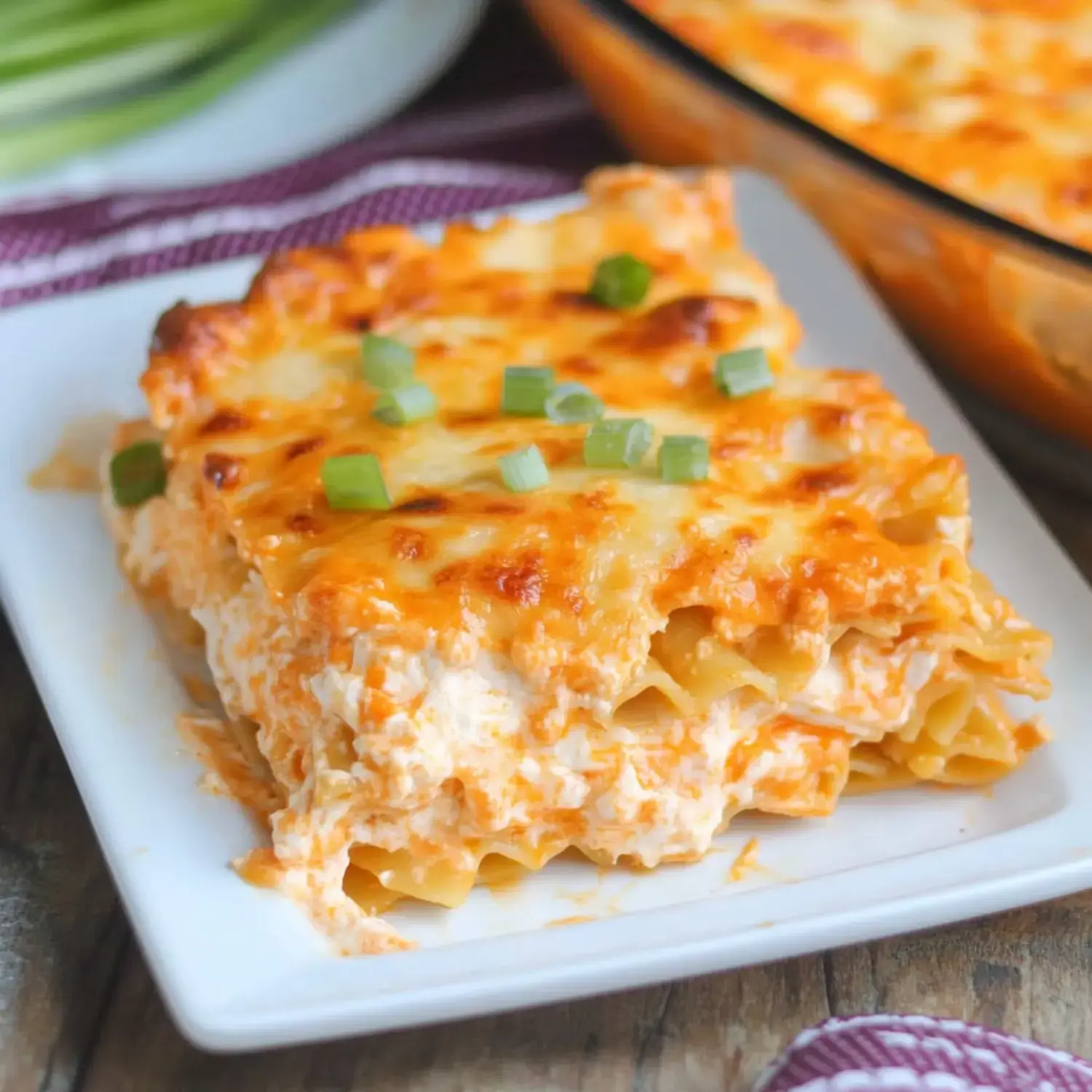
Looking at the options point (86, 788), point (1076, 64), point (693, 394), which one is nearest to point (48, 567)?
point (86, 788)

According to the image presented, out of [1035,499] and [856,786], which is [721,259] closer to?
[1035,499]

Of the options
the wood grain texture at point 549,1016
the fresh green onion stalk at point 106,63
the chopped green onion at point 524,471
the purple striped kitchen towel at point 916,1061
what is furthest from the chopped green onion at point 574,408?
the fresh green onion stalk at point 106,63

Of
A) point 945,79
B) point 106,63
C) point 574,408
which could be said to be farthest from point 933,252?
point 106,63

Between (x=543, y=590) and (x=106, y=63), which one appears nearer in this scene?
(x=543, y=590)

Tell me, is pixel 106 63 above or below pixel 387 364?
below

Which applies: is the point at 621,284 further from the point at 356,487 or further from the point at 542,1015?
the point at 542,1015

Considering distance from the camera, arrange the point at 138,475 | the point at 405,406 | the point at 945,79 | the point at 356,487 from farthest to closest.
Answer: the point at 945,79
the point at 138,475
the point at 405,406
the point at 356,487

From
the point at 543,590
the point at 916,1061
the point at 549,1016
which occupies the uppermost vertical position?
the point at 543,590

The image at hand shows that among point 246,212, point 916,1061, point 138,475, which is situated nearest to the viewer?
point 916,1061
